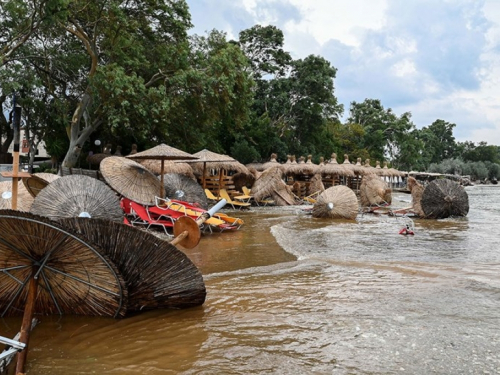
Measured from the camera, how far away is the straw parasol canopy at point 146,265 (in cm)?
340

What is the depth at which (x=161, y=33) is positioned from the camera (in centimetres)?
1630

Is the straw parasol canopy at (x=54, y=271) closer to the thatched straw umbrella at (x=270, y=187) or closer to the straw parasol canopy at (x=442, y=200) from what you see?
the straw parasol canopy at (x=442, y=200)

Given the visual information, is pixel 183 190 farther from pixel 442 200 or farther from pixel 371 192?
pixel 371 192

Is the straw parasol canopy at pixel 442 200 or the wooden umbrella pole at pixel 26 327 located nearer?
the wooden umbrella pole at pixel 26 327

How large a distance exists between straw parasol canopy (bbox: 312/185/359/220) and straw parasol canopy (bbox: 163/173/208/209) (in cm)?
423

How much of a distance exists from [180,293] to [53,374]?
1.39 meters

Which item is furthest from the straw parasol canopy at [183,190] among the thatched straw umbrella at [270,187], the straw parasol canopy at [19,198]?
the thatched straw umbrella at [270,187]

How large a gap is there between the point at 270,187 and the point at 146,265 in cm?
1522

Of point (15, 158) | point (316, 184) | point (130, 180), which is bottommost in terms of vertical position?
point (316, 184)

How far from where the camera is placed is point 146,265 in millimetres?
3619

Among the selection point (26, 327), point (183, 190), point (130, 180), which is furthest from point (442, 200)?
point (26, 327)

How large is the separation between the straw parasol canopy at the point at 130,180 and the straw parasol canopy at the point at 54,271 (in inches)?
242

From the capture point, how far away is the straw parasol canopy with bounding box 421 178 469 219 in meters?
14.8

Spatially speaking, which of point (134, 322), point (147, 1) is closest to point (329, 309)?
point (134, 322)
